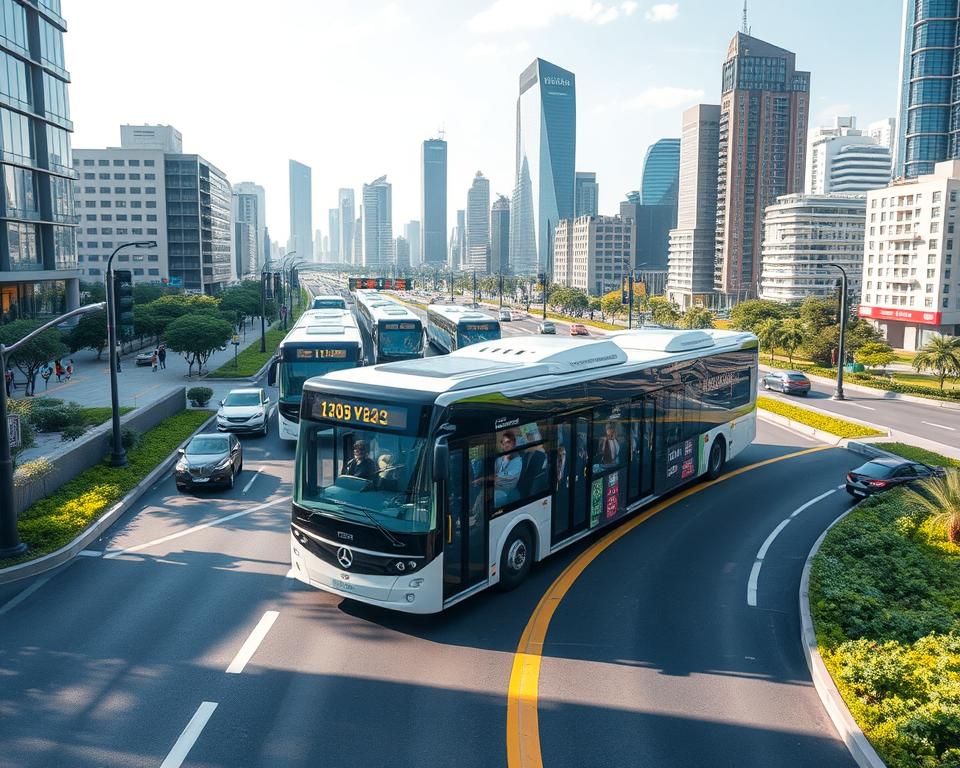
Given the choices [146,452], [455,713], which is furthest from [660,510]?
[146,452]

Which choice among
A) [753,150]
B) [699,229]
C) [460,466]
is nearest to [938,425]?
[460,466]

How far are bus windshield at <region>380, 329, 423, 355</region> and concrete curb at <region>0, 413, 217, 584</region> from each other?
18633mm

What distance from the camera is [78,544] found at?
52.6ft

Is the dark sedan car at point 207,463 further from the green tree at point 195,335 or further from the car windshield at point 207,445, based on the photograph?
the green tree at point 195,335

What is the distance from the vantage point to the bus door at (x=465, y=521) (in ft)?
38.5

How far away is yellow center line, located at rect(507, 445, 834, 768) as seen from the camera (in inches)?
349

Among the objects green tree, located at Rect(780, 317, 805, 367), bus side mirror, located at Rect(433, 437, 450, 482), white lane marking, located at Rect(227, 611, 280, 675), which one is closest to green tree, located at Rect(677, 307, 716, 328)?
green tree, located at Rect(780, 317, 805, 367)

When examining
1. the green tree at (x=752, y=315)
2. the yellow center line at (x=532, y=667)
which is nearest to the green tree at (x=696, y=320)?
the green tree at (x=752, y=315)

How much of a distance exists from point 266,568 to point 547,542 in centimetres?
526

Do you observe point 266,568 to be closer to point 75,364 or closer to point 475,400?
point 475,400

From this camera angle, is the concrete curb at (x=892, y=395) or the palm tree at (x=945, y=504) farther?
the concrete curb at (x=892, y=395)

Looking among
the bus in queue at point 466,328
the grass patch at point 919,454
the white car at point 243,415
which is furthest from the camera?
the bus in queue at point 466,328

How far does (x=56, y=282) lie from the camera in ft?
219

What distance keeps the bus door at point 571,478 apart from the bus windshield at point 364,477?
12.1 ft
